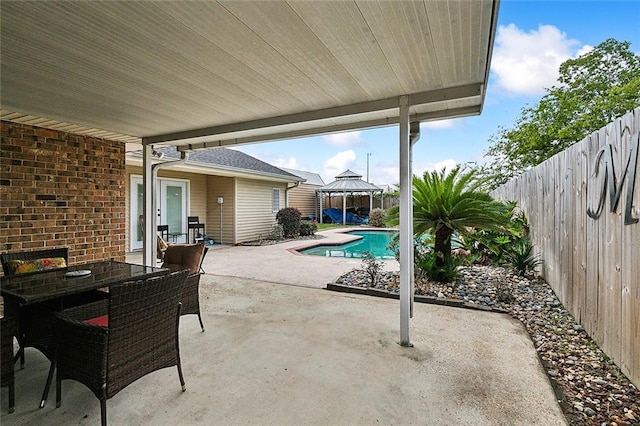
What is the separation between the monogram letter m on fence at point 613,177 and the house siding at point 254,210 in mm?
10013

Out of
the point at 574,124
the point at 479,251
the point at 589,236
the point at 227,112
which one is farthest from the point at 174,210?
the point at 574,124

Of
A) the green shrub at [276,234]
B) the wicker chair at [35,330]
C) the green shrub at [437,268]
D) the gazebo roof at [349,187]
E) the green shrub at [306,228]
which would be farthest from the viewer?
the gazebo roof at [349,187]

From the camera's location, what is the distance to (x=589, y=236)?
10.4ft

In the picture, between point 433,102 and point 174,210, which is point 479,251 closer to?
point 433,102

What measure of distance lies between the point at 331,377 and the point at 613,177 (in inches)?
112

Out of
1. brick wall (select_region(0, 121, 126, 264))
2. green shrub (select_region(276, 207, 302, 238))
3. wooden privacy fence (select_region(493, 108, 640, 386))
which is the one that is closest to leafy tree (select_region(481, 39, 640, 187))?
green shrub (select_region(276, 207, 302, 238))

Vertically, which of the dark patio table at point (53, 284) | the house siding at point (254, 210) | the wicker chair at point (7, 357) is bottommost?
the wicker chair at point (7, 357)

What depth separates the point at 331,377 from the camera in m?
2.62

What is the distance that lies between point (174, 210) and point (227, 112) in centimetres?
731

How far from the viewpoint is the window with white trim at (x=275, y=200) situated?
13.4 meters

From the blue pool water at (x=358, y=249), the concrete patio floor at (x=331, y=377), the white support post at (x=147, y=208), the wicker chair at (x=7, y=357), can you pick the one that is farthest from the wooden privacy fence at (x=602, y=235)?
the white support post at (x=147, y=208)

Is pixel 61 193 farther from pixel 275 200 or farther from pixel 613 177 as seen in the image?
pixel 275 200

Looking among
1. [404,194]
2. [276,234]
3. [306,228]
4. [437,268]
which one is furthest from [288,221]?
[404,194]

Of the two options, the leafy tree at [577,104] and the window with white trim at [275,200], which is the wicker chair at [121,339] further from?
the leafy tree at [577,104]
